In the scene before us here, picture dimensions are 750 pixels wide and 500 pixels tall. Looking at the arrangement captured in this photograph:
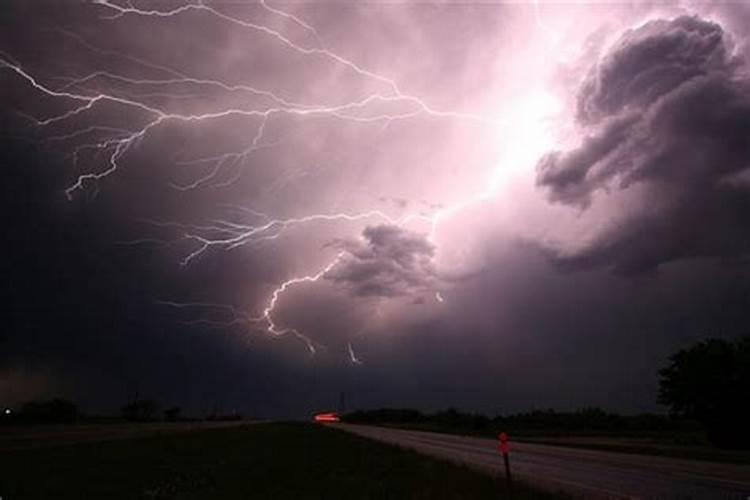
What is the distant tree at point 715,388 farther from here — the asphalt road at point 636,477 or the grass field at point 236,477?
the grass field at point 236,477

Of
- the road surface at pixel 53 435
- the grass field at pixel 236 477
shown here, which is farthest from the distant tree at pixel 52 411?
the grass field at pixel 236 477

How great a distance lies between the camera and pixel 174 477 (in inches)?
893

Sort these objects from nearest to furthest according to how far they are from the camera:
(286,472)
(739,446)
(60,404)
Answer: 1. (286,472)
2. (739,446)
3. (60,404)

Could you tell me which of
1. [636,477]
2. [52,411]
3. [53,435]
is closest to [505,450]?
[636,477]

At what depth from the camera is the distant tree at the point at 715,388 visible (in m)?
40.8

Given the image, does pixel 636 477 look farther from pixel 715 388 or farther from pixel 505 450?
pixel 715 388

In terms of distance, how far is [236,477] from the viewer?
22891mm

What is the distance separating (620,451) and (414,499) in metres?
27.7

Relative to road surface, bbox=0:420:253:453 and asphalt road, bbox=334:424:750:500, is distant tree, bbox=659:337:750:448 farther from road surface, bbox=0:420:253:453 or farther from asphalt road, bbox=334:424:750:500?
road surface, bbox=0:420:253:453

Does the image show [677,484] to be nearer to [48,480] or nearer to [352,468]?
[352,468]

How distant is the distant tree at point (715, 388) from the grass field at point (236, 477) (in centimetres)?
1914

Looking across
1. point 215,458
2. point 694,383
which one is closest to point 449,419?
point 694,383

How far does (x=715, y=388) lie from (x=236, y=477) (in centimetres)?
3130

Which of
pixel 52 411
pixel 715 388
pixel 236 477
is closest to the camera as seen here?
pixel 236 477
